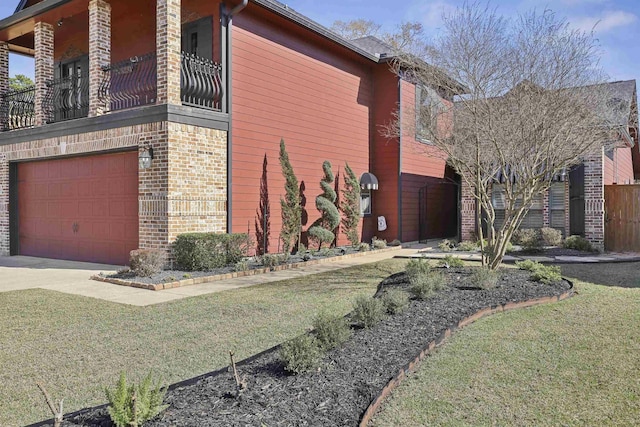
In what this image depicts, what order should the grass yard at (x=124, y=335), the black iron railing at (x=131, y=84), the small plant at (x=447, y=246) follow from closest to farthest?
the grass yard at (x=124, y=335) → the black iron railing at (x=131, y=84) → the small plant at (x=447, y=246)

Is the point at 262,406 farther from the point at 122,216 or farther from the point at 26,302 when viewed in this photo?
the point at 122,216

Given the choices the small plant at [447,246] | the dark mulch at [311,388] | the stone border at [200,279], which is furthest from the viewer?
the small plant at [447,246]

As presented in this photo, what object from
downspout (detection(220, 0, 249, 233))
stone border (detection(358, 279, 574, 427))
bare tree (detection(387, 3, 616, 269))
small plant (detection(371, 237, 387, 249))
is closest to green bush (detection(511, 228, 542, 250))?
small plant (detection(371, 237, 387, 249))

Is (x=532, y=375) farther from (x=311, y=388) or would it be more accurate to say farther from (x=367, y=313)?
(x=311, y=388)

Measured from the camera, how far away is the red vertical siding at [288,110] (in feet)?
35.0

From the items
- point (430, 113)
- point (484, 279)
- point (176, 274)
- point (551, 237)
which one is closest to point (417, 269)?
point (484, 279)

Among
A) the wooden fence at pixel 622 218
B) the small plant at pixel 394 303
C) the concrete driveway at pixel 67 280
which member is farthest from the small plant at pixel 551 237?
the concrete driveway at pixel 67 280

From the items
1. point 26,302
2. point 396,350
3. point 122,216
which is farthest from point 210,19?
point 396,350

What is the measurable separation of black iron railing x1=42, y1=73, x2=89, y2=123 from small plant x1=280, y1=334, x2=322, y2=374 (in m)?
10.5

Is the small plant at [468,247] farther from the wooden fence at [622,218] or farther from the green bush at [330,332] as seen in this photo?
the green bush at [330,332]

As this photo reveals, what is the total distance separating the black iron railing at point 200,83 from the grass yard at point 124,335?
180 inches

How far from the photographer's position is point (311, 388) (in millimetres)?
3170

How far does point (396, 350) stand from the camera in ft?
13.0

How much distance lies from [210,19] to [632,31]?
33.6ft
